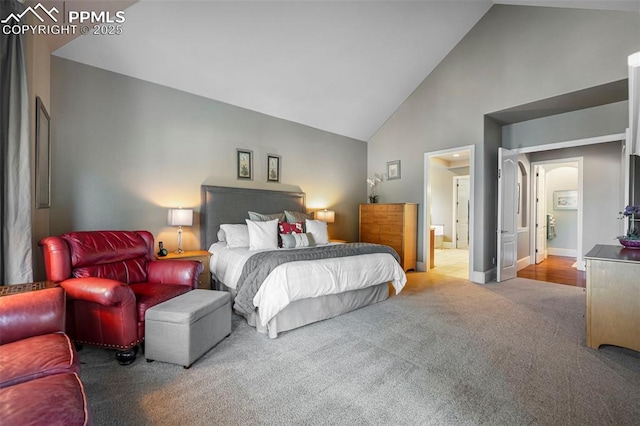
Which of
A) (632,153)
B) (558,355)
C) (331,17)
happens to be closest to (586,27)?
(632,153)

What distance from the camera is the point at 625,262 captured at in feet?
7.42

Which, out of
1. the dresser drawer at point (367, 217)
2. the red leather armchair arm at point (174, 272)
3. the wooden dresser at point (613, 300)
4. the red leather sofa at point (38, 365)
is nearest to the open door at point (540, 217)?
the dresser drawer at point (367, 217)

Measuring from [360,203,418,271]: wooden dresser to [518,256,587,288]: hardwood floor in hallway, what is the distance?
6.55ft

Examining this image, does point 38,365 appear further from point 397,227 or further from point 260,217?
point 397,227

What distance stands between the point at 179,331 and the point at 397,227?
4120mm

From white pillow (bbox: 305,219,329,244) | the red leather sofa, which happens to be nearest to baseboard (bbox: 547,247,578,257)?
white pillow (bbox: 305,219,329,244)

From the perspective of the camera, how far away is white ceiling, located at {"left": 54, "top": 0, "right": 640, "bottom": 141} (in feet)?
10.5

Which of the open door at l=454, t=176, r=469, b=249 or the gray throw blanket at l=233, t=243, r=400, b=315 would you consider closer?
the gray throw blanket at l=233, t=243, r=400, b=315

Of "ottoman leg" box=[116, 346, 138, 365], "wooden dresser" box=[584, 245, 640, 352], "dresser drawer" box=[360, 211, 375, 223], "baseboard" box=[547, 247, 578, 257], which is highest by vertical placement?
"dresser drawer" box=[360, 211, 375, 223]

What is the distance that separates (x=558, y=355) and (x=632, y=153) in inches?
105

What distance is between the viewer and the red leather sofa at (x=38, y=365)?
3.11 feet

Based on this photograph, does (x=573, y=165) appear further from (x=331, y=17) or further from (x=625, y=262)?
(x=331, y=17)

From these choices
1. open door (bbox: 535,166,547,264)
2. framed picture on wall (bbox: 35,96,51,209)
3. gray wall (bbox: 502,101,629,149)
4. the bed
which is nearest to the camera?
framed picture on wall (bbox: 35,96,51,209)

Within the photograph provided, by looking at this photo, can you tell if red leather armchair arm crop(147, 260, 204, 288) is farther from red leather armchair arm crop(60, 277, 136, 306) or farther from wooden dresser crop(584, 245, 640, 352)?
wooden dresser crop(584, 245, 640, 352)
